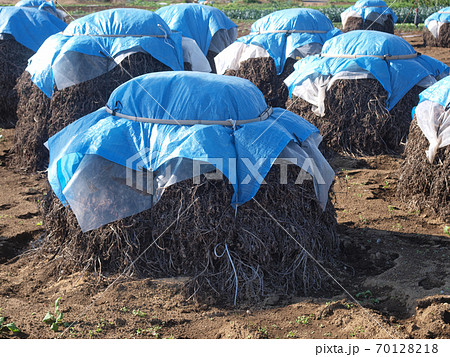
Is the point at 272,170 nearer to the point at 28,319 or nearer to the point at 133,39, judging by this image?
the point at 28,319

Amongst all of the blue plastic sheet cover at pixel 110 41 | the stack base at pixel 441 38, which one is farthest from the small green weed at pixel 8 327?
the stack base at pixel 441 38

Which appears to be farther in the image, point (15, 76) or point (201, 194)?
point (15, 76)

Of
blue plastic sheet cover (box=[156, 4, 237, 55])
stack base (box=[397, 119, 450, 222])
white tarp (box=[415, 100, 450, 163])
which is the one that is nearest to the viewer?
white tarp (box=[415, 100, 450, 163])

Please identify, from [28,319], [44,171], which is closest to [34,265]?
[28,319]

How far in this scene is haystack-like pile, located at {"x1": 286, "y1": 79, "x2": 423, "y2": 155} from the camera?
7.64 m

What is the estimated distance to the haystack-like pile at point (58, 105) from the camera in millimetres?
6891

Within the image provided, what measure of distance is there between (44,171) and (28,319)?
3692mm

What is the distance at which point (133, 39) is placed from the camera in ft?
23.1

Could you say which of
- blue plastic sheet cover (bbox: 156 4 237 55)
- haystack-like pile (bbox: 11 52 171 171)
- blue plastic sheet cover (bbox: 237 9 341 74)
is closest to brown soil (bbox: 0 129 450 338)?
haystack-like pile (bbox: 11 52 171 171)

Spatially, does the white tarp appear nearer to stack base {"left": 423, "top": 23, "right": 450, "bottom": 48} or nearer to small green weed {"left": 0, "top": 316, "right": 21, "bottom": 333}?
small green weed {"left": 0, "top": 316, "right": 21, "bottom": 333}

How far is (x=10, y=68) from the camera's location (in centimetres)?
887

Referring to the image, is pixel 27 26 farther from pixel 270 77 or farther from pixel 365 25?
pixel 365 25

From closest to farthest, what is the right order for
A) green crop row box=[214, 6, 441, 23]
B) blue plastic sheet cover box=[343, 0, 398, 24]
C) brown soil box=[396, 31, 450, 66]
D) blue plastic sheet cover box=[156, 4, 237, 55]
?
1. blue plastic sheet cover box=[156, 4, 237, 55]
2. brown soil box=[396, 31, 450, 66]
3. blue plastic sheet cover box=[343, 0, 398, 24]
4. green crop row box=[214, 6, 441, 23]

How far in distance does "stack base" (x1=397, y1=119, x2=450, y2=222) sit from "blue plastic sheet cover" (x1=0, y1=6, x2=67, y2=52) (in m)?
6.40
